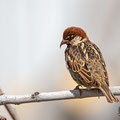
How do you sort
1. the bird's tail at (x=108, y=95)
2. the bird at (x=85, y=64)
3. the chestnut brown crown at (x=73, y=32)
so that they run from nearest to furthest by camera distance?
the bird's tail at (x=108, y=95), the bird at (x=85, y=64), the chestnut brown crown at (x=73, y=32)

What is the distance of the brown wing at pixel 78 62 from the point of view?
175 inches

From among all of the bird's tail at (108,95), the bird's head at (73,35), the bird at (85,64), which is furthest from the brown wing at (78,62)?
the bird's tail at (108,95)

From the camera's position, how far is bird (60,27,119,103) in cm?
438

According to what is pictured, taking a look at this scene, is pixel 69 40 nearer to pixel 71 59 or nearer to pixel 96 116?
pixel 71 59

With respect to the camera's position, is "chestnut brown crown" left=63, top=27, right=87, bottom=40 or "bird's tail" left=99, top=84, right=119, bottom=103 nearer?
"bird's tail" left=99, top=84, right=119, bottom=103

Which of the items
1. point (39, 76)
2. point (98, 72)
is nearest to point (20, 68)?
point (39, 76)

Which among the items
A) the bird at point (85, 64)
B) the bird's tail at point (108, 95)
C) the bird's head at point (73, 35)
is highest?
the bird's head at point (73, 35)

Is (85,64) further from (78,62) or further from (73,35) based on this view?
(73,35)

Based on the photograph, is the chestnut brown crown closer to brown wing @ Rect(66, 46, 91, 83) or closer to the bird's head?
the bird's head

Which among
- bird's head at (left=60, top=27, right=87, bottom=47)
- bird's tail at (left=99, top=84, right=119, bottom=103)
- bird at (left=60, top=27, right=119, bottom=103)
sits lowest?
bird's tail at (left=99, top=84, right=119, bottom=103)

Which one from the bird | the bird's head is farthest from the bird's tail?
the bird's head

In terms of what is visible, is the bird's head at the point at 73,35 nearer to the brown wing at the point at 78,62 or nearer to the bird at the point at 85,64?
the bird at the point at 85,64

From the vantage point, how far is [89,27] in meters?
7.17

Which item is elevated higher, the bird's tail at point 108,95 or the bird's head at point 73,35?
the bird's head at point 73,35
